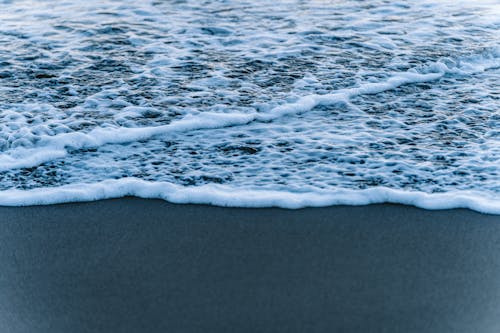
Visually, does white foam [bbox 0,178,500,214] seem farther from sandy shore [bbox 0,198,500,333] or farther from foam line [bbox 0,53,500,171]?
foam line [bbox 0,53,500,171]

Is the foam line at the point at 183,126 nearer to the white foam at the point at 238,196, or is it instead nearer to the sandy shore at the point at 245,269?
the white foam at the point at 238,196

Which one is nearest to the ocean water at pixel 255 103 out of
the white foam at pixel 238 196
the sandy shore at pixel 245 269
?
the white foam at pixel 238 196

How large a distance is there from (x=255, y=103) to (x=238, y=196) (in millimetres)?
1140

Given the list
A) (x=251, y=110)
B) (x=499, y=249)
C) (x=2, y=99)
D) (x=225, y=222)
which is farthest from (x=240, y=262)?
(x=2, y=99)

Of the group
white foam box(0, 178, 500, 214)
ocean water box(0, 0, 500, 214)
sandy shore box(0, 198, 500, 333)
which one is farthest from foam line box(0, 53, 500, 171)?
sandy shore box(0, 198, 500, 333)

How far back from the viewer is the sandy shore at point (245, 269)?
2432 millimetres

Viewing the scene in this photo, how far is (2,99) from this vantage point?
430 cm

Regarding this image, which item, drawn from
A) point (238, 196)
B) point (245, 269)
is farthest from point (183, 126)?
point (245, 269)

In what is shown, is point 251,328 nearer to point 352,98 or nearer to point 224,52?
point 352,98

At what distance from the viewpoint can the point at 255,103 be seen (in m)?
4.22

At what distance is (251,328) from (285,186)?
1013 mm

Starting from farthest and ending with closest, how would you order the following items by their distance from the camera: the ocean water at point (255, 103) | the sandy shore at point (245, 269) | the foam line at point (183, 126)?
the foam line at point (183, 126)
the ocean water at point (255, 103)
the sandy shore at point (245, 269)

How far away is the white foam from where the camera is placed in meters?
3.11

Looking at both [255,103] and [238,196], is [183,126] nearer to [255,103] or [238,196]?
[255,103]
